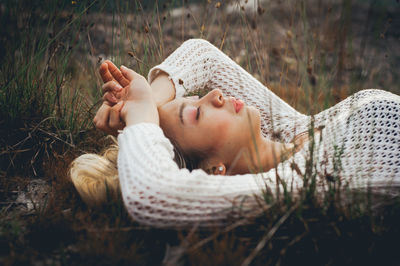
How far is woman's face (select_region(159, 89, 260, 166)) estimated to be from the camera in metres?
1.77

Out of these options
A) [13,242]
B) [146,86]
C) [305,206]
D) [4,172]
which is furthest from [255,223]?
[4,172]

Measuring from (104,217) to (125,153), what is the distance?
0.35 meters

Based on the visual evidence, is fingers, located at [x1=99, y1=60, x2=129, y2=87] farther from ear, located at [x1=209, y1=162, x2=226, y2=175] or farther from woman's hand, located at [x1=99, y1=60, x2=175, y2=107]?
ear, located at [x1=209, y1=162, x2=226, y2=175]

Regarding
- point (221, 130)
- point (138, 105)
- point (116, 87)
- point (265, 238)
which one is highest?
point (116, 87)

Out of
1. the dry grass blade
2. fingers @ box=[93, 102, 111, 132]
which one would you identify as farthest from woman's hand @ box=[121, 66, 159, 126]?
the dry grass blade

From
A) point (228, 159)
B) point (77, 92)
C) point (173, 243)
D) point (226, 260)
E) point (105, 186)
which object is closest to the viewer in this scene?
point (226, 260)

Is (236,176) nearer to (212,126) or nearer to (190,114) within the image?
(212,126)

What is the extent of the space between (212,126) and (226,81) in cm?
75

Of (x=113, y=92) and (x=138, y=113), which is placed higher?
(x=113, y=92)

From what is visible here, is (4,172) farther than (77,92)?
No

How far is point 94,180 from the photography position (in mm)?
1749

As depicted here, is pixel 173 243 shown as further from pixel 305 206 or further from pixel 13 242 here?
pixel 13 242

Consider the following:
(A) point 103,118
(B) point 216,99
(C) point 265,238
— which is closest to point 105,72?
(A) point 103,118

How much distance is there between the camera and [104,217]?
1.63 meters
